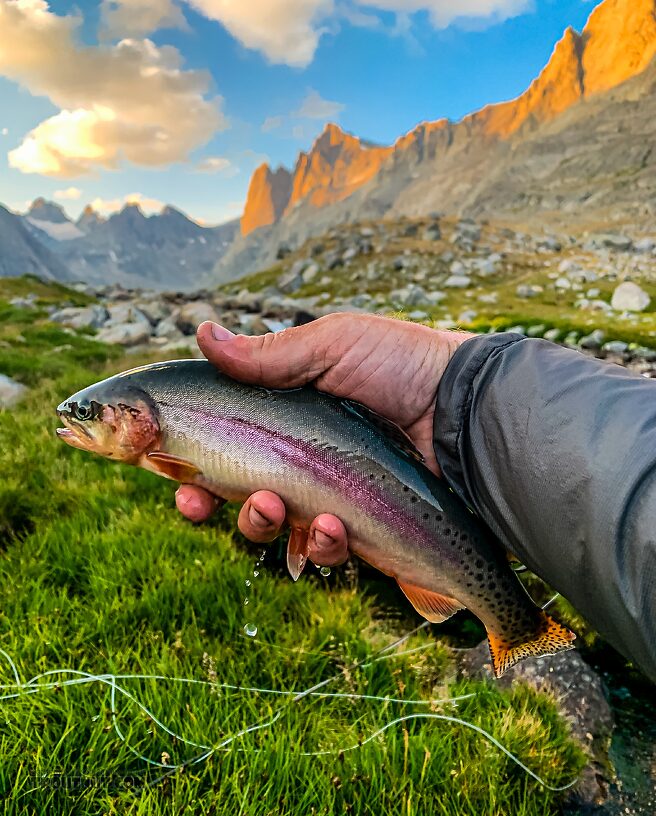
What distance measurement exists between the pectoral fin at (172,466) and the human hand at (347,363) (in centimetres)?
A: 41

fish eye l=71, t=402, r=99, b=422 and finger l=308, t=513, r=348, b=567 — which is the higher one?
fish eye l=71, t=402, r=99, b=422

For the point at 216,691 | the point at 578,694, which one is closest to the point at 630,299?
the point at 578,694

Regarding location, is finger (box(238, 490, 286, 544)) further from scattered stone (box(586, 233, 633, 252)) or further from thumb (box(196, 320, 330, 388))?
scattered stone (box(586, 233, 633, 252))

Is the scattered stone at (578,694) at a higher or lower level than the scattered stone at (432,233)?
lower

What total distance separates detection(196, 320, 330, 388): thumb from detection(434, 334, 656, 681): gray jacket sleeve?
910 mm

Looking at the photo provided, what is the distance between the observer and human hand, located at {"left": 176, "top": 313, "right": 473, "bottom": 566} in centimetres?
338

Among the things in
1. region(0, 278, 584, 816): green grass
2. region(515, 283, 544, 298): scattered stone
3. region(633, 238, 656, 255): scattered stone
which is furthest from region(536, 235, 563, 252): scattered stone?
region(0, 278, 584, 816): green grass

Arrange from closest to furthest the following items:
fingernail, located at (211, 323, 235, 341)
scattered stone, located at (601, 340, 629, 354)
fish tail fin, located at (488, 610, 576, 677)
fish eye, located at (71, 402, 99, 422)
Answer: fish tail fin, located at (488, 610, 576, 677), fish eye, located at (71, 402, 99, 422), fingernail, located at (211, 323, 235, 341), scattered stone, located at (601, 340, 629, 354)

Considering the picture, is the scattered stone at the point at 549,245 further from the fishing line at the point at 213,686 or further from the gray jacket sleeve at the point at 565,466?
the fishing line at the point at 213,686

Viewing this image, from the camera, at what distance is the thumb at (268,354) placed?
131 inches

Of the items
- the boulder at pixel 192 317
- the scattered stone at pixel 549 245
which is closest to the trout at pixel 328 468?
the boulder at pixel 192 317

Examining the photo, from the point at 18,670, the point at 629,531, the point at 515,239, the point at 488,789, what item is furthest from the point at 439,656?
the point at 515,239

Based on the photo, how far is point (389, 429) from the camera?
308 cm

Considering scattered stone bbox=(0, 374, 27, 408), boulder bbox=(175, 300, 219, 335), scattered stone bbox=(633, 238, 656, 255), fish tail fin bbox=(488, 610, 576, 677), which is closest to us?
fish tail fin bbox=(488, 610, 576, 677)
